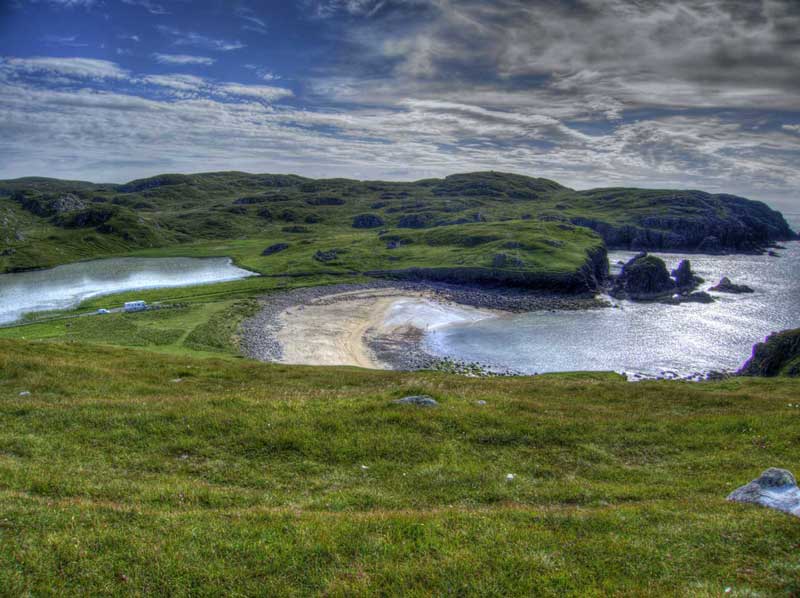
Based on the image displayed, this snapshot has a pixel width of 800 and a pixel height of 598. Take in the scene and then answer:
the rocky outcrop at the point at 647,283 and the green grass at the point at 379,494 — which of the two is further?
the rocky outcrop at the point at 647,283

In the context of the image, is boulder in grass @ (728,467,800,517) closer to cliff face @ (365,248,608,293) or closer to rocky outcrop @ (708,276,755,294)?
cliff face @ (365,248,608,293)

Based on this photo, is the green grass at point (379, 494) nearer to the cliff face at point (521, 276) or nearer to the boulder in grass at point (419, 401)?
the boulder in grass at point (419, 401)

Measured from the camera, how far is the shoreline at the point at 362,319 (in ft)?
247

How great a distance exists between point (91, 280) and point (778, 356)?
18172 cm

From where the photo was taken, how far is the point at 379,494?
16109 mm

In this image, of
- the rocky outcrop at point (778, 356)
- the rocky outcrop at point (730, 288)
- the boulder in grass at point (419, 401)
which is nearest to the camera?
the boulder in grass at point (419, 401)

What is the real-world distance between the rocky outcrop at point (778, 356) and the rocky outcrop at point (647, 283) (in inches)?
2669

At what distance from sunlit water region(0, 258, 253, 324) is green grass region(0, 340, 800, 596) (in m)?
103

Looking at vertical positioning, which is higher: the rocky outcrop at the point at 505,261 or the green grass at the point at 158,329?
the rocky outcrop at the point at 505,261

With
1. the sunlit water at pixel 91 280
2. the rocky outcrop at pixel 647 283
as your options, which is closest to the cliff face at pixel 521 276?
the rocky outcrop at pixel 647 283

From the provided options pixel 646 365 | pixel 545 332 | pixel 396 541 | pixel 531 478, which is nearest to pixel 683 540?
pixel 531 478

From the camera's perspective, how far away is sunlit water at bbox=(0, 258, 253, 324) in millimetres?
114544

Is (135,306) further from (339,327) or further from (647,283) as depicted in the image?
(647,283)

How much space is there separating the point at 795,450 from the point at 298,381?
33447mm
